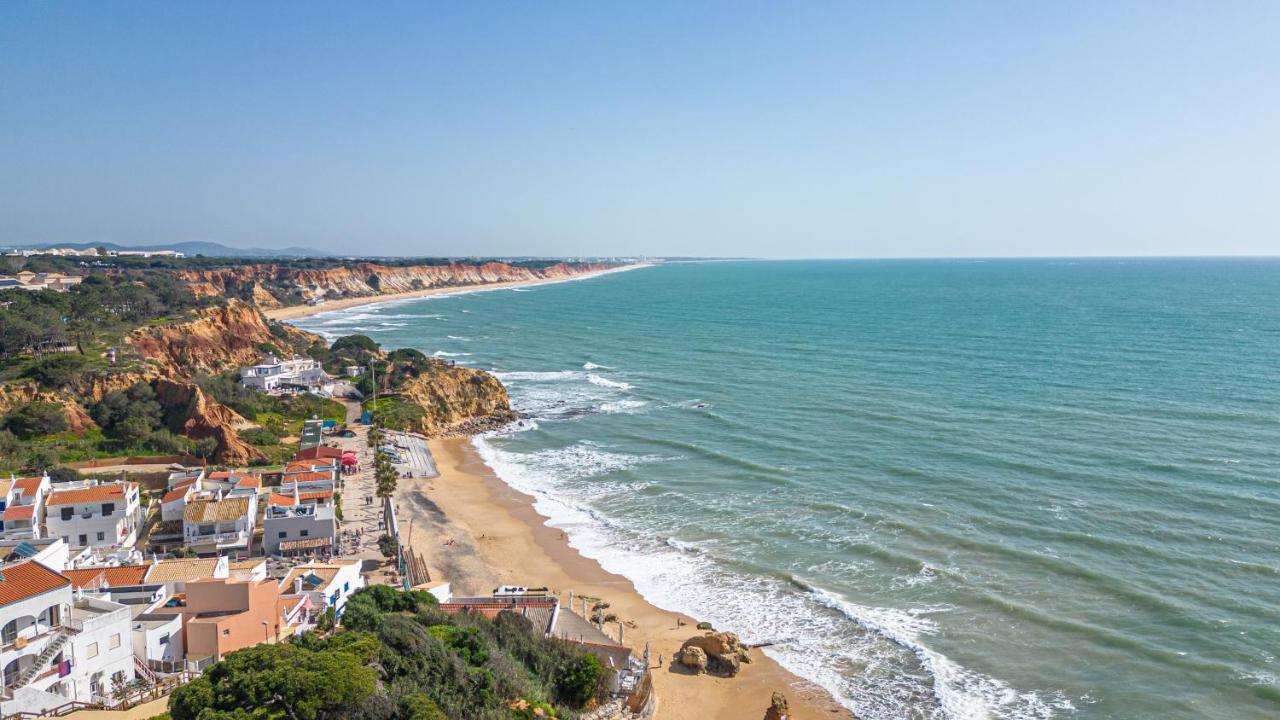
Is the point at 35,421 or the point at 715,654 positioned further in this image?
the point at 35,421

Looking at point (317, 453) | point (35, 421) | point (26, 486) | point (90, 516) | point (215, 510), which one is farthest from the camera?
point (317, 453)

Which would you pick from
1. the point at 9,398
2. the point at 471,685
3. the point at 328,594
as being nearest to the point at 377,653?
the point at 471,685

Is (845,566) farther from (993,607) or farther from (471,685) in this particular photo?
(471,685)

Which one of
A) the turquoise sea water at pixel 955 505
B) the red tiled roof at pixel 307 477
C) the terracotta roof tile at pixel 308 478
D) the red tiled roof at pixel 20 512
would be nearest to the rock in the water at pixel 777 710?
the turquoise sea water at pixel 955 505

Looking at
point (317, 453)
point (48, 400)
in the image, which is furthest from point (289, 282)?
point (317, 453)

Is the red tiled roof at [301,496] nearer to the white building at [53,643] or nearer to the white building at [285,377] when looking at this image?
the white building at [53,643]

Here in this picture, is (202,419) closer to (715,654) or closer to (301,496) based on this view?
(301,496)

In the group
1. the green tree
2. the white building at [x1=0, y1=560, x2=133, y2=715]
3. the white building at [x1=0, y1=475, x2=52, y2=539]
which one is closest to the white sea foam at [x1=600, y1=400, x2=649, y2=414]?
the white building at [x1=0, y1=475, x2=52, y2=539]
